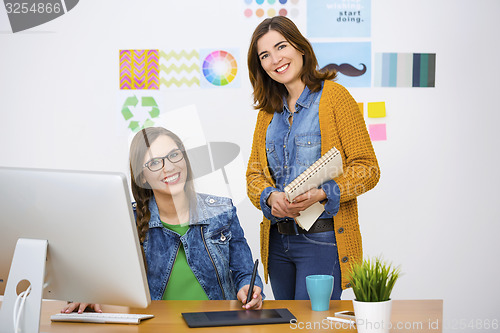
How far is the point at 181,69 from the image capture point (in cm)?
312

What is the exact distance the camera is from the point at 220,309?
1.50m

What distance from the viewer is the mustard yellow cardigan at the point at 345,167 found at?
77.1 inches

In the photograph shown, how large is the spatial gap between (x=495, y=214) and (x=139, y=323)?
2.35 metres

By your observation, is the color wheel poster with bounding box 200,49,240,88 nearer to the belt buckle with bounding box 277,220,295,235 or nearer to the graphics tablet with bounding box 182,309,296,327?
the belt buckle with bounding box 277,220,295,235

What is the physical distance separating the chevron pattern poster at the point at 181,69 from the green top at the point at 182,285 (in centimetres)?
148

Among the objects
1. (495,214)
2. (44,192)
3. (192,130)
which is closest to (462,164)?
(495,214)

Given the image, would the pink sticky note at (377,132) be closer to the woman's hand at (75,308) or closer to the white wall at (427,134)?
the white wall at (427,134)

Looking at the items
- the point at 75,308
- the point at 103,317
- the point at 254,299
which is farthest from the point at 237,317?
the point at 75,308

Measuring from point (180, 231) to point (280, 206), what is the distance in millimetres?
349

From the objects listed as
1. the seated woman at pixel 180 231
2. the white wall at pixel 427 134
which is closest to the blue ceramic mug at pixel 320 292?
the seated woman at pixel 180 231

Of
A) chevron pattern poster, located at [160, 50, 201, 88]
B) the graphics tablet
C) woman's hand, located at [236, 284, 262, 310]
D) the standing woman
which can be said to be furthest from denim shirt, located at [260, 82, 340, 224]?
chevron pattern poster, located at [160, 50, 201, 88]

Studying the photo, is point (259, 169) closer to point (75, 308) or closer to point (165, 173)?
point (165, 173)

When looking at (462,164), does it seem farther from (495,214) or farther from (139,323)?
(139,323)

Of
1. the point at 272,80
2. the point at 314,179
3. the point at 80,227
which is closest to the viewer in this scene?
the point at 80,227
